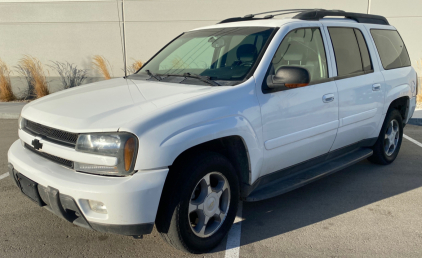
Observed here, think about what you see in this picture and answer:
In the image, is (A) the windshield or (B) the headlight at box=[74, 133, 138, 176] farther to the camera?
(A) the windshield

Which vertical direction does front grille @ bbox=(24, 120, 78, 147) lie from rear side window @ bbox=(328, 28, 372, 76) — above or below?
below

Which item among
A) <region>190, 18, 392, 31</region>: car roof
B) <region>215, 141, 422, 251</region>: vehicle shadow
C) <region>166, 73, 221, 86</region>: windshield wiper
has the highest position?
<region>190, 18, 392, 31</region>: car roof

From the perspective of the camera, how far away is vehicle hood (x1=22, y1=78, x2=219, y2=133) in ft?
8.69

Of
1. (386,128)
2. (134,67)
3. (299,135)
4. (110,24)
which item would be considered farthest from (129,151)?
(110,24)

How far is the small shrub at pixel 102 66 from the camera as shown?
11.4 metres

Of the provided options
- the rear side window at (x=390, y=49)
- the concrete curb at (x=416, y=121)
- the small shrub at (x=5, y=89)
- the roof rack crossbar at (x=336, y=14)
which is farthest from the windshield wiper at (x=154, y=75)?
the small shrub at (x=5, y=89)

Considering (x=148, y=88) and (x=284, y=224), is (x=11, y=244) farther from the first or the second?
(x=284, y=224)

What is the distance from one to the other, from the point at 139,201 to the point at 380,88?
332 cm

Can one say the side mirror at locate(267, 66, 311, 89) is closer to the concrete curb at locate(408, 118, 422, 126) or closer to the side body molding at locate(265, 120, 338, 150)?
the side body molding at locate(265, 120, 338, 150)

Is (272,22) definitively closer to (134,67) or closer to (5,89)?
(134,67)

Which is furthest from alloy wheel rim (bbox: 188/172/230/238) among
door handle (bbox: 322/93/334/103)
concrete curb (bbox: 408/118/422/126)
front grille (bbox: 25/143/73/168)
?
concrete curb (bbox: 408/118/422/126)

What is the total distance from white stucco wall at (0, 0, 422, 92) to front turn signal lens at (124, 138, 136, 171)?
9.51m

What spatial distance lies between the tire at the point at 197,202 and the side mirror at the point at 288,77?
0.80 meters

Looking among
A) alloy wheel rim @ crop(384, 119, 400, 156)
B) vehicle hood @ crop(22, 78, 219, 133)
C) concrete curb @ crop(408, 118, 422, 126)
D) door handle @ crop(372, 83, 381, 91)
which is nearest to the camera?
vehicle hood @ crop(22, 78, 219, 133)
